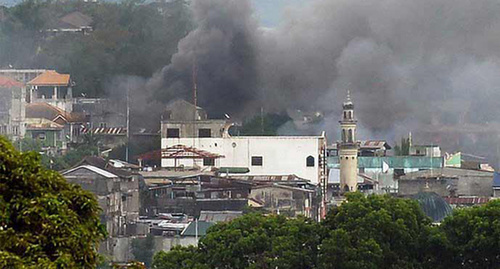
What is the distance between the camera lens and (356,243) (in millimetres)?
36938

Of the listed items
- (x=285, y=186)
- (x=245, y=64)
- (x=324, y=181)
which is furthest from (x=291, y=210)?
(x=245, y=64)

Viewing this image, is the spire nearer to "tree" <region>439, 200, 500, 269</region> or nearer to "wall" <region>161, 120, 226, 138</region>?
"wall" <region>161, 120, 226, 138</region>

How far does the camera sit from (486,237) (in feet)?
122

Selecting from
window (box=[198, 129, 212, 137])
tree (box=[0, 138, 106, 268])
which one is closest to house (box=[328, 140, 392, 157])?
window (box=[198, 129, 212, 137])

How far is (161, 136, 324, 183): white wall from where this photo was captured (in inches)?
2672

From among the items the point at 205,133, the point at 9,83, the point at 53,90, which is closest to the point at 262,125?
the point at 205,133

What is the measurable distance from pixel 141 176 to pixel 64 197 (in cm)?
4421

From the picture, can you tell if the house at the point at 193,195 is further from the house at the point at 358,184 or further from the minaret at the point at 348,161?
the minaret at the point at 348,161

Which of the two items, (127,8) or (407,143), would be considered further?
(127,8)

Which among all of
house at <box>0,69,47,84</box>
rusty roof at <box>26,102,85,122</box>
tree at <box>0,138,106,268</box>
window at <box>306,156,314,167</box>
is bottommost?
tree at <box>0,138,106,268</box>

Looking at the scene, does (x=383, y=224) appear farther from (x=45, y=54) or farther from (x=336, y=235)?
(x=45, y=54)

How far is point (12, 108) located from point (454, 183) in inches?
763

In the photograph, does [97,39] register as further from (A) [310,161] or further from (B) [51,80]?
(A) [310,161]

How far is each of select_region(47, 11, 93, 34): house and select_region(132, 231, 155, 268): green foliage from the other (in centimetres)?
4253
